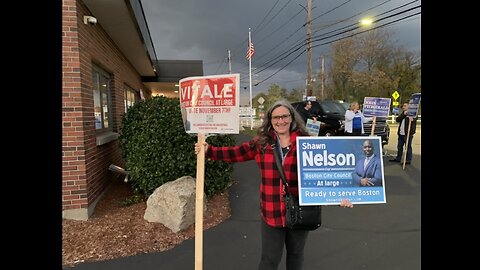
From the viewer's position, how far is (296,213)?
7.70 ft

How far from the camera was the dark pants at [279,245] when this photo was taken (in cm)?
248

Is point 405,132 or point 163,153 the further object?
point 405,132

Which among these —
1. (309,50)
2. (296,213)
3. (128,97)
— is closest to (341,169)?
(296,213)

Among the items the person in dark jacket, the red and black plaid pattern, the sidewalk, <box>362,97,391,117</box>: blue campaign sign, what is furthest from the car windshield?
the red and black plaid pattern

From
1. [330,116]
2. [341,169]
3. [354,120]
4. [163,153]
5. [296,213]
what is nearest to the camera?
[296,213]

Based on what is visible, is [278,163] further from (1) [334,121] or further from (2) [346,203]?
(1) [334,121]

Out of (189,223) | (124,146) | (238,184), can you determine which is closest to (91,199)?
(124,146)

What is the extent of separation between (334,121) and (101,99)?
9167 mm

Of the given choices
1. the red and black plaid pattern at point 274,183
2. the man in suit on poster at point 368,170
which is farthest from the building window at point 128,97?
the man in suit on poster at point 368,170

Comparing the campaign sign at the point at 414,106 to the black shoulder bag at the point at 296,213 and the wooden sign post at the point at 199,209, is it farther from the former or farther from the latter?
the wooden sign post at the point at 199,209

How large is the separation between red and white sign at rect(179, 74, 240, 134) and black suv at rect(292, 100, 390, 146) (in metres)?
10.1

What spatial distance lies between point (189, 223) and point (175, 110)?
6.44 ft

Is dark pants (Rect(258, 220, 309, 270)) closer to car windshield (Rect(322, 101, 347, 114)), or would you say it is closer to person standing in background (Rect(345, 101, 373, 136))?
person standing in background (Rect(345, 101, 373, 136))
